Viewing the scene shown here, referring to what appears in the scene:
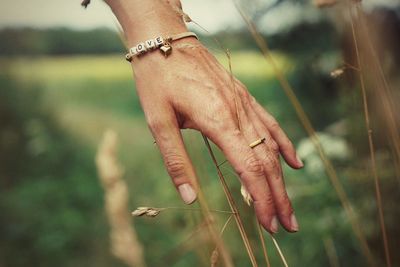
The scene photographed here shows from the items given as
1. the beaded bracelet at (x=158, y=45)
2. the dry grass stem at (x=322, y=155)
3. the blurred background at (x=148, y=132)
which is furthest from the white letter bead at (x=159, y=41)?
the blurred background at (x=148, y=132)

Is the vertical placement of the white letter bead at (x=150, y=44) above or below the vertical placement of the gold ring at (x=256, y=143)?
above

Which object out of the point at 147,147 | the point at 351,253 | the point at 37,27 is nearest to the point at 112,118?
the point at 147,147

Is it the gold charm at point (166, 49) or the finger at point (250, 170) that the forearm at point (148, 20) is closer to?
the gold charm at point (166, 49)

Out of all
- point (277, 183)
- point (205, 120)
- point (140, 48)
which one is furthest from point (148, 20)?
point (277, 183)

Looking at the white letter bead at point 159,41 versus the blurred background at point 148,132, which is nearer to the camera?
the white letter bead at point 159,41

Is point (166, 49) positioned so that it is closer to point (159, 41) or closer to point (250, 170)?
point (159, 41)

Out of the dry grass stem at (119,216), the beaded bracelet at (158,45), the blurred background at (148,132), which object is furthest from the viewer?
the blurred background at (148,132)

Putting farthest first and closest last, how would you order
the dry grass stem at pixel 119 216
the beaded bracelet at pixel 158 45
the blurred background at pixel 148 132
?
the blurred background at pixel 148 132 → the beaded bracelet at pixel 158 45 → the dry grass stem at pixel 119 216
